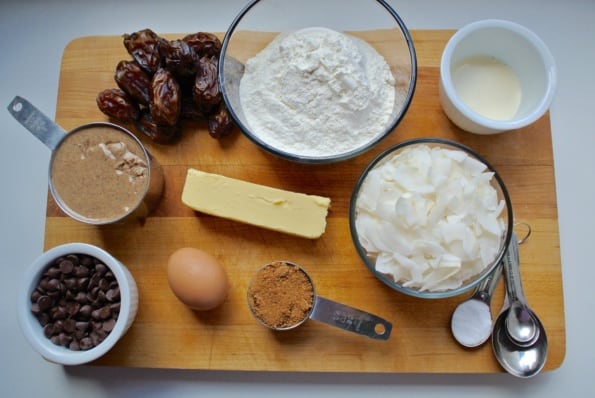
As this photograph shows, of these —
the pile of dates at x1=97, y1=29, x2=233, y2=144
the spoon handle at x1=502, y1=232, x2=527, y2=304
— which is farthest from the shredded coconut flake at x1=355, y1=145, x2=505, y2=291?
the pile of dates at x1=97, y1=29, x2=233, y2=144

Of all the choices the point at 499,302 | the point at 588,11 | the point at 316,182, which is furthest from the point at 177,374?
the point at 588,11

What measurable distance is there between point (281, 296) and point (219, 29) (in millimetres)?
986

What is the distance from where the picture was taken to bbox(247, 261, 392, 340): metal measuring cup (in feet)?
4.51

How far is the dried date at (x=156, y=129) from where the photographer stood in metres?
1.49

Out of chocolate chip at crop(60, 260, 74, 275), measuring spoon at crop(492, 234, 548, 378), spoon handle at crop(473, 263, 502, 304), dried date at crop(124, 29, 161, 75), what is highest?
dried date at crop(124, 29, 161, 75)

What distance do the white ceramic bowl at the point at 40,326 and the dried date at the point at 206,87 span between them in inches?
19.7

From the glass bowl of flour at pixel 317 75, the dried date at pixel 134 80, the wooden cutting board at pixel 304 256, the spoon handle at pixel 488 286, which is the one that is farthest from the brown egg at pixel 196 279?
the spoon handle at pixel 488 286

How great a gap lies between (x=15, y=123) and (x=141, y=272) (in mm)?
769

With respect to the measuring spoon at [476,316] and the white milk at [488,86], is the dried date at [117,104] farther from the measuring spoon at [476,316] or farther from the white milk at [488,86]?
the measuring spoon at [476,316]

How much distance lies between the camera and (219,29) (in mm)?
1790

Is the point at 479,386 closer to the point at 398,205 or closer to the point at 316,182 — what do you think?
the point at 398,205

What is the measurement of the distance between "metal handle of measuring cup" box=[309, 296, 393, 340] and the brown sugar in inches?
1.3

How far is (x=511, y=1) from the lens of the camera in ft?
5.81

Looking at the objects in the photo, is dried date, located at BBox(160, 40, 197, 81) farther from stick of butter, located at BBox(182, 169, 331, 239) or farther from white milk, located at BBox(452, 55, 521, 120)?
white milk, located at BBox(452, 55, 521, 120)
